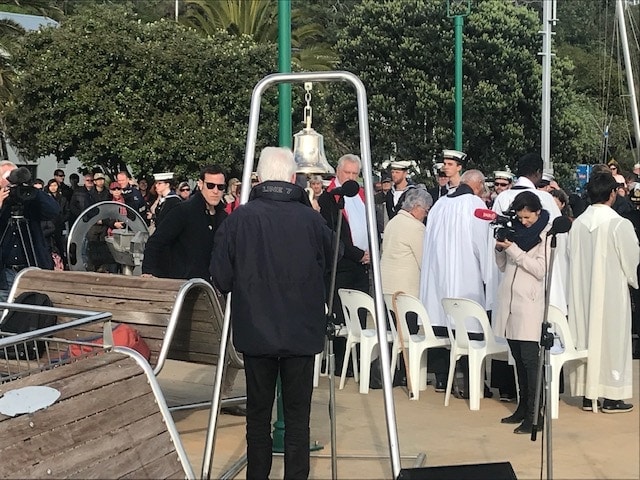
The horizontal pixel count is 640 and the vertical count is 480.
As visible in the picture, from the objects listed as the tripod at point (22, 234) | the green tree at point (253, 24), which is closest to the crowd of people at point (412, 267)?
the tripod at point (22, 234)

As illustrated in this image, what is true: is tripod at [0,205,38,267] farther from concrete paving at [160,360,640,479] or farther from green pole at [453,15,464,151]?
green pole at [453,15,464,151]

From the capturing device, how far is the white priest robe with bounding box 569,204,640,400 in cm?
781

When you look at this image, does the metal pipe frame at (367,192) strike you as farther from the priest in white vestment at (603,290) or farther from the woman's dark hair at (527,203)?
the priest in white vestment at (603,290)

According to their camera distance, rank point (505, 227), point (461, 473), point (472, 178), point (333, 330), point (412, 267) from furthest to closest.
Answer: point (472, 178), point (412, 267), point (505, 227), point (333, 330), point (461, 473)

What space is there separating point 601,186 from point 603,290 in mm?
819

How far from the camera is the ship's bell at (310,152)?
671 centimetres

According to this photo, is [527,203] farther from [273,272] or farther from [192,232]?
[273,272]

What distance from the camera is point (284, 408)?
526 centimetres

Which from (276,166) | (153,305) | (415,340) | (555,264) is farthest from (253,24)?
(276,166)

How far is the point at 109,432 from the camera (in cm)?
449

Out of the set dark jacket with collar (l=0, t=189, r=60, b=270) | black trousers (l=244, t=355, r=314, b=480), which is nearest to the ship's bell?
black trousers (l=244, t=355, r=314, b=480)

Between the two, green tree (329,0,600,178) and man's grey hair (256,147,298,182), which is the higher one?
green tree (329,0,600,178)

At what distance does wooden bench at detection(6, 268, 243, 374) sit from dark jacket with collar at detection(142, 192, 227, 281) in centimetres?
34

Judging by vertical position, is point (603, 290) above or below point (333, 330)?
below
